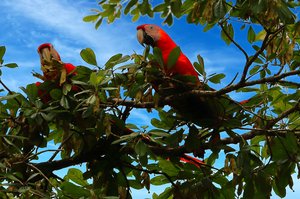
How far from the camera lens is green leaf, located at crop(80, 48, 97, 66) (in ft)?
7.72

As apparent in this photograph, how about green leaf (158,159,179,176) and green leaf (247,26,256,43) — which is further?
green leaf (247,26,256,43)

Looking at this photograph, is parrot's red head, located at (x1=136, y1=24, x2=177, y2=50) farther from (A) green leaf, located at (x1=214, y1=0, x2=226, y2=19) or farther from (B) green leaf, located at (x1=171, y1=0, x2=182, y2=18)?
(A) green leaf, located at (x1=214, y1=0, x2=226, y2=19)

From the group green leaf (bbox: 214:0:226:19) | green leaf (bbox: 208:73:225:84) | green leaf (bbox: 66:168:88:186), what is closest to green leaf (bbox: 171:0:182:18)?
green leaf (bbox: 214:0:226:19)

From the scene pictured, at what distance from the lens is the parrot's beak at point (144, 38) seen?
3.18 meters

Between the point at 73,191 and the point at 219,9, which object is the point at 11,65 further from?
the point at 219,9

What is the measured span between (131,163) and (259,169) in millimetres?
913

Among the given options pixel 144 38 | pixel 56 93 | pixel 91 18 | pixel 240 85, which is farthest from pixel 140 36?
pixel 240 85

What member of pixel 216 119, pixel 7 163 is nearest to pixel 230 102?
pixel 216 119

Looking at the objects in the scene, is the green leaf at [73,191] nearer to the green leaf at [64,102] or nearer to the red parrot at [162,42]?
the green leaf at [64,102]

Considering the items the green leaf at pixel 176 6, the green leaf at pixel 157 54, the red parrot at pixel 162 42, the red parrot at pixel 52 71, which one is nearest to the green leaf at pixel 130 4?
the red parrot at pixel 162 42

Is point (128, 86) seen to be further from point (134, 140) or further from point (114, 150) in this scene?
point (114, 150)

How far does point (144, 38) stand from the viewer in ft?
10.6

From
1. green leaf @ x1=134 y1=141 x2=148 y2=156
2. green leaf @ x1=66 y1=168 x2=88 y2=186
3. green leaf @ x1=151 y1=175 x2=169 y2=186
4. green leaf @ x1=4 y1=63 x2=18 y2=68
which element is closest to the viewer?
green leaf @ x1=134 y1=141 x2=148 y2=156

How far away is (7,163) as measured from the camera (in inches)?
101
